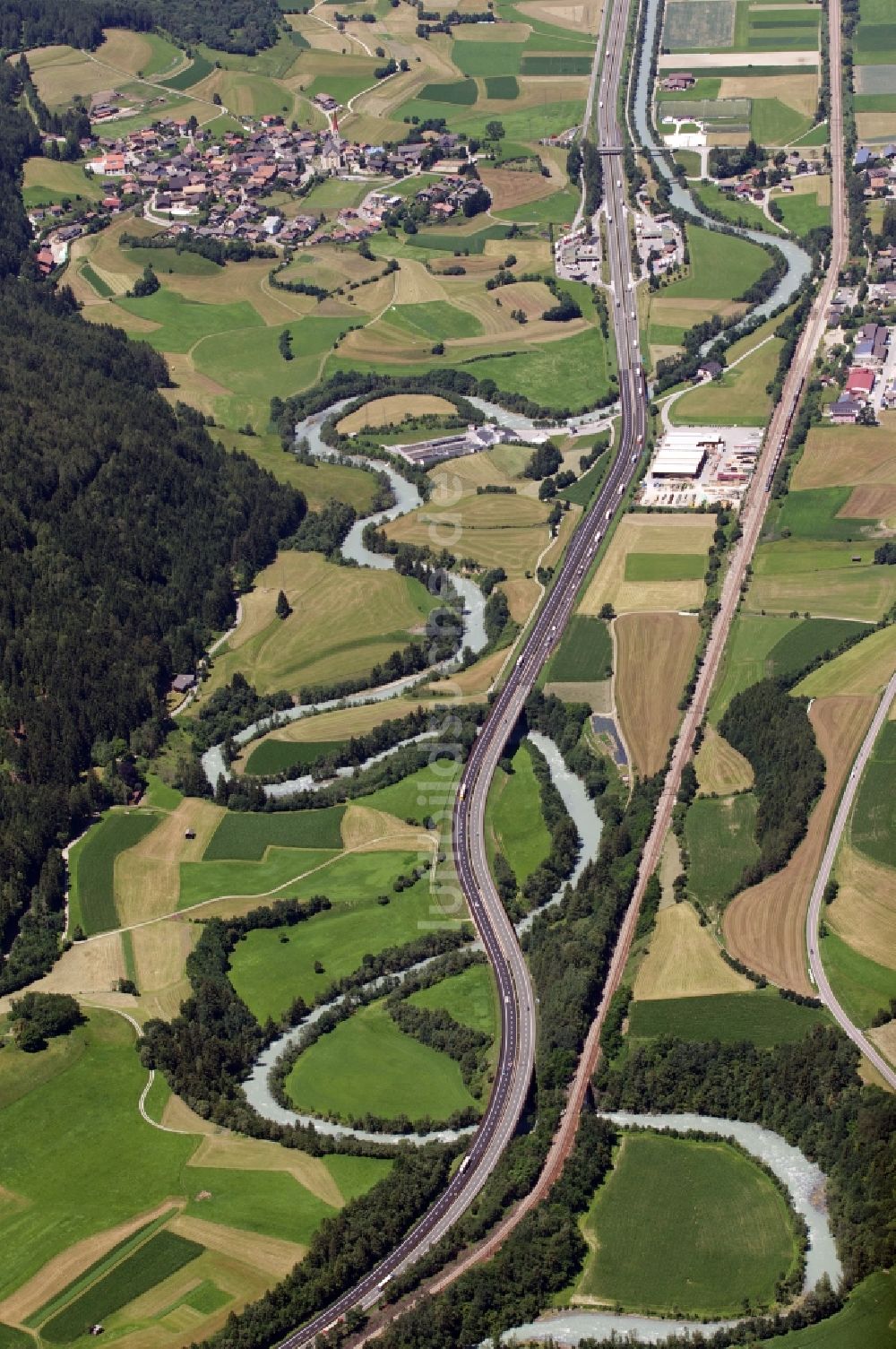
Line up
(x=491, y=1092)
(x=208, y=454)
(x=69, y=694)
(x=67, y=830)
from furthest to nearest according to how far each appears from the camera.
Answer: (x=208, y=454) < (x=69, y=694) < (x=67, y=830) < (x=491, y=1092)

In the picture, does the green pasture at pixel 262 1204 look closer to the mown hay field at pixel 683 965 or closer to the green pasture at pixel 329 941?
the green pasture at pixel 329 941

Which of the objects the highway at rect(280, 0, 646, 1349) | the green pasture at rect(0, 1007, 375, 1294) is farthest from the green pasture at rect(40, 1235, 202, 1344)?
the highway at rect(280, 0, 646, 1349)

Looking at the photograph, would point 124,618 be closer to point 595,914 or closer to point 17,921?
point 17,921

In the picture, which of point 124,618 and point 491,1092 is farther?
point 124,618

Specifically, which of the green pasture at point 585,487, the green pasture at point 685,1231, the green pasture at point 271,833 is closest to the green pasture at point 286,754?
the green pasture at point 271,833

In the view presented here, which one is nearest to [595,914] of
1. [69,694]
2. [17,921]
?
[17,921]

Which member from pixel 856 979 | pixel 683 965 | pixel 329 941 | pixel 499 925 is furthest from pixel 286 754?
pixel 856 979
